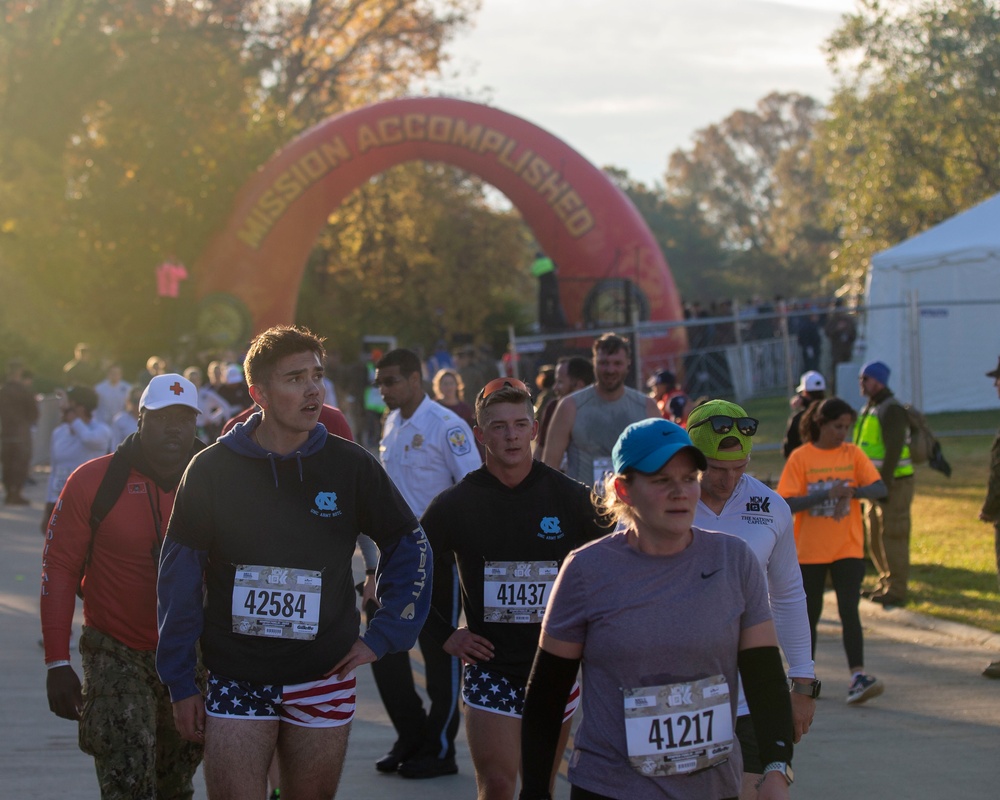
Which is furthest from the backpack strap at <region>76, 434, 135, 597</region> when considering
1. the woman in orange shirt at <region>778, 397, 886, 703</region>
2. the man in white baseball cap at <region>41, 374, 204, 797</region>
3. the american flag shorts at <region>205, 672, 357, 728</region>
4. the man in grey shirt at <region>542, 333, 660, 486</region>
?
the woman in orange shirt at <region>778, 397, 886, 703</region>

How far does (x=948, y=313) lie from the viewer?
917 inches

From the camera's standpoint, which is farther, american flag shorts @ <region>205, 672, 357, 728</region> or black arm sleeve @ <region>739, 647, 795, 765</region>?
american flag shorts @ <region>205, 672, 357, 728</region>

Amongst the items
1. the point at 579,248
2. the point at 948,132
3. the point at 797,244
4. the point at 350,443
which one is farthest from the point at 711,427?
the point at 797,244

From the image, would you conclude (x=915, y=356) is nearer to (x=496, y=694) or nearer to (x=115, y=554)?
(x=496, y=694)

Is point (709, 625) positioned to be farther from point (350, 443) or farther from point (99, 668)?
point (99, 668)

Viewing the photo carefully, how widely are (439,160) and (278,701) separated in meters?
22.5

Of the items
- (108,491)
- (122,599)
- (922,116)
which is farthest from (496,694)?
(922,116)

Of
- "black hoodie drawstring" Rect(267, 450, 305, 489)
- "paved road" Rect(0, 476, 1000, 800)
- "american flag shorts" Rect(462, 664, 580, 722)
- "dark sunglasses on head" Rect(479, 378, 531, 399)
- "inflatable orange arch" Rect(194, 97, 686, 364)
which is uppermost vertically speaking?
"inflatable orange arch" Rect(194, 97, 686, 364)

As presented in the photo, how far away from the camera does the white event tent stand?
23.4 m

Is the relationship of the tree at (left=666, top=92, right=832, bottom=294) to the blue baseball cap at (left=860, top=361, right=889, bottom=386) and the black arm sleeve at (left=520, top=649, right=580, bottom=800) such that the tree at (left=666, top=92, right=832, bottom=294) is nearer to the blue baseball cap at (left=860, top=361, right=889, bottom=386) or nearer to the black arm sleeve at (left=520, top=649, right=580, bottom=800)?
the blue baseball cap at (left=860, top=361, right=889, bottom=386)

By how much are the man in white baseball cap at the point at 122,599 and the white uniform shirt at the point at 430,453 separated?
252cm

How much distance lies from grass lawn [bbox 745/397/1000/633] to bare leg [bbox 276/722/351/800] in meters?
6.64

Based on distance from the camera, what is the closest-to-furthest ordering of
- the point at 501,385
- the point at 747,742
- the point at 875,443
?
the point at 747,742, the point at 501,385, the point at 875,443

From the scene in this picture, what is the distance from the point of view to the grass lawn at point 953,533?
10.8m
